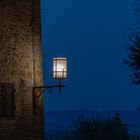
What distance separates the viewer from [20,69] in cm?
1666

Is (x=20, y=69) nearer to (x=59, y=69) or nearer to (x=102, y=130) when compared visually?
(x=59, y=69)

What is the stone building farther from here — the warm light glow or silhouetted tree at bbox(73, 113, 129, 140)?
silhouetted tree at bbox(73, 113, 129, 140)

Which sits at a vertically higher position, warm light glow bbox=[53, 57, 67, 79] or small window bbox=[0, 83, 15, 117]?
warm light glow bbox=[53, 57, 67, 79]

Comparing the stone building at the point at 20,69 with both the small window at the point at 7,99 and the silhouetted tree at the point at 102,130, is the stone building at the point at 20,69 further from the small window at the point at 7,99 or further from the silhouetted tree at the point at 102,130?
the silhouetted tree at the point at 102,130

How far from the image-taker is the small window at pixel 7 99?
53.4 ft

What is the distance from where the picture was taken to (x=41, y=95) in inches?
687

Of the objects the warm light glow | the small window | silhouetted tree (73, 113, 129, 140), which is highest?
the warm light glow

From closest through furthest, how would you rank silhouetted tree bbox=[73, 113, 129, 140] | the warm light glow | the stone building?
the stone building
the warm light glow
silhouetted tree bbox=[73, 113, 129, 140]

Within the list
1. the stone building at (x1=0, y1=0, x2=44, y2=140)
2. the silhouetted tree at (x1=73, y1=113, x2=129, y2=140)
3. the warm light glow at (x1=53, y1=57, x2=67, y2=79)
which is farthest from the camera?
the silhouetted tree at (x1=73, y1=113, x2=129, y2=140)

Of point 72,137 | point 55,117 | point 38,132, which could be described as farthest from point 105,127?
point 55,117

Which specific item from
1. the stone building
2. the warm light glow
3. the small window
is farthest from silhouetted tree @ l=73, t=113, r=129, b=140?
the small window

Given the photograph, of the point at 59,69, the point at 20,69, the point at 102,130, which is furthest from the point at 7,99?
the point at 102,130

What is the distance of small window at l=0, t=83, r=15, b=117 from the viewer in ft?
53.4

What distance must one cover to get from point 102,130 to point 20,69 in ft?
56.7
